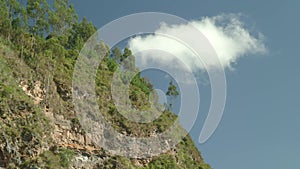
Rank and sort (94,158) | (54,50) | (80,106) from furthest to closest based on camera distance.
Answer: (54,50)
(80,106)
(94,158)

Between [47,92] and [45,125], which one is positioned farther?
[47,92]

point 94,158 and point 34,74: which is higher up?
point 34,74

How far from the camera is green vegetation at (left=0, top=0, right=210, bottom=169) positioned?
24.9 metres

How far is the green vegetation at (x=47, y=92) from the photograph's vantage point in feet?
81.7

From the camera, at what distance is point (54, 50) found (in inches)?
1323

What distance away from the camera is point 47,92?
2900 cm

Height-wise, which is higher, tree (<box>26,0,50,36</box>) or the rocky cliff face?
tree (<box>26,0,50,36</box>)

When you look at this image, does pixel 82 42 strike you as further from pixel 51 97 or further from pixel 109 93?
pixel 51 97

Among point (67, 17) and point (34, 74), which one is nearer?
point (34, 74)

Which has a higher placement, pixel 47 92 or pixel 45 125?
pixel 47 92

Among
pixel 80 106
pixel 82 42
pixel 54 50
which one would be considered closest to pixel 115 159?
pixel 80 106

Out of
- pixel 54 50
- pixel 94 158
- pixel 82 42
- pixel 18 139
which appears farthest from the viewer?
pixel 82 42

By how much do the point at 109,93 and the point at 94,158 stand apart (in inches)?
307

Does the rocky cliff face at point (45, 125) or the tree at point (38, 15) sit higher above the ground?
the tree at point (38, 15)
